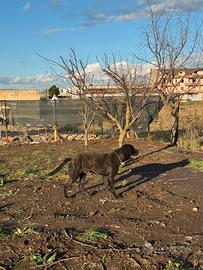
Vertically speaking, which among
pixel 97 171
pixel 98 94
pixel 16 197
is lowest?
pixel 16 197

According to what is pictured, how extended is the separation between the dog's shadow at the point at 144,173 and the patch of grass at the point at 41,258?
355 cm

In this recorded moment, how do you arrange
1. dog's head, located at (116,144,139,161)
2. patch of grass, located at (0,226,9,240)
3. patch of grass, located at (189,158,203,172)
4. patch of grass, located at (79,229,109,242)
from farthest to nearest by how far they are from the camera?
patch of grass, located at (189,158,203,172), dog's head, located at (116,144,139,161), patch of grass, located at (0,226,9,240), patch of grass, located at (79,229,109,242)

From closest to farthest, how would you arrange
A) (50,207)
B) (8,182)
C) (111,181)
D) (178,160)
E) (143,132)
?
(50,207) → (111,181) → (8,182) → (178,160) → (143,132)

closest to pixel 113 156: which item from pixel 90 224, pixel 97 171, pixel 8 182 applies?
pixel 97 171

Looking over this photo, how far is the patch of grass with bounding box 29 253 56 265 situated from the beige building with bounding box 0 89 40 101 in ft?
241

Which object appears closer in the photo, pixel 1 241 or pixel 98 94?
pixel 1 241

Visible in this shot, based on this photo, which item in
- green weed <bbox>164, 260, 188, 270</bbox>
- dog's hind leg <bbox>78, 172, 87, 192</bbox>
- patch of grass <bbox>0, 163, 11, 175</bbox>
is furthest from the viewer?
patch of grass <bbox>0, 163, 11, 175</bbox>

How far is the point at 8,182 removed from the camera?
9719 millimetres

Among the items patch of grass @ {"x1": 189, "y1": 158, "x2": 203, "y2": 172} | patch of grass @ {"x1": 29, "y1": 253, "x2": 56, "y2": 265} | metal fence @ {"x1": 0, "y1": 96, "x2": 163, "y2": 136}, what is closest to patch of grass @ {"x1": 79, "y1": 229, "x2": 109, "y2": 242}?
patch of grass @ {"x1": 29, "y1": 253, "x2": 56, "y2": 265}

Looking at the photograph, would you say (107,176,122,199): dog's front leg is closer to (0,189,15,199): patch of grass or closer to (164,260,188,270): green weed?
(0,189,15,199): patch of grass

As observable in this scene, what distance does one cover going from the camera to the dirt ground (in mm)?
4785

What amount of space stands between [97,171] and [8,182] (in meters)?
2.79

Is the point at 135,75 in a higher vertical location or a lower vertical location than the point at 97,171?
higher

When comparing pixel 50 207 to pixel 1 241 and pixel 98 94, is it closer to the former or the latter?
pixel 1 241
